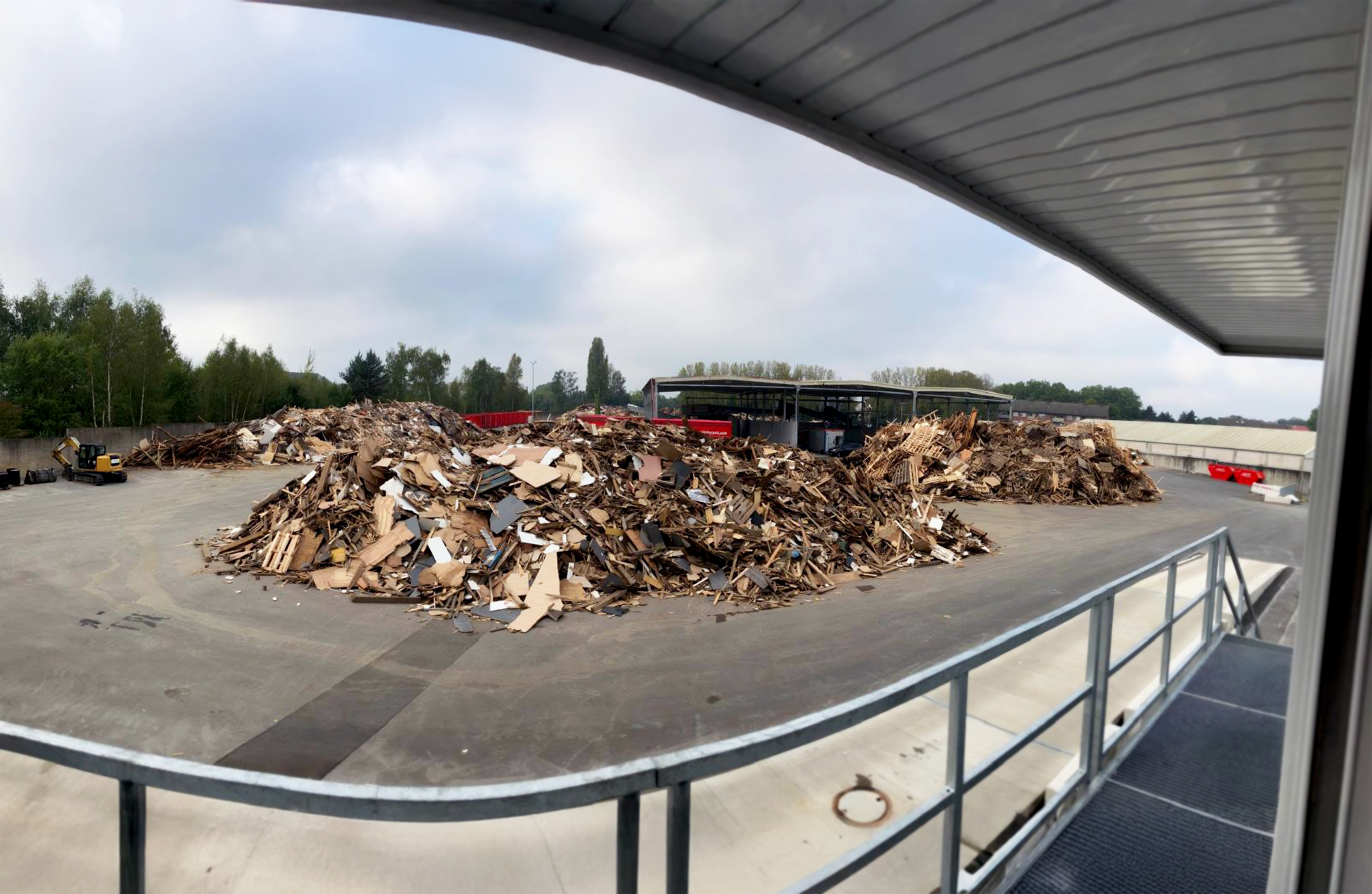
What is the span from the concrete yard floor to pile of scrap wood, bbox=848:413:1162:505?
8541 mm

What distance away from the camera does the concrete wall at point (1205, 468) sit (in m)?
26.1

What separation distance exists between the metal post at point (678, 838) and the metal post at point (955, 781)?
3.93 ft

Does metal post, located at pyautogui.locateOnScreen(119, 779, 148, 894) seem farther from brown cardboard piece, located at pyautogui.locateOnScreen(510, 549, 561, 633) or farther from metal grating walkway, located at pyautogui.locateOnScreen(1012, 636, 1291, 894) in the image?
brown cardboard piece, located at pyautogui.locateOnScreen(510, 549, 561, 633)

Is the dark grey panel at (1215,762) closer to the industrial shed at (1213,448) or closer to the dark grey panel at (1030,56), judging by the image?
the dark grey panel at (1030,56)

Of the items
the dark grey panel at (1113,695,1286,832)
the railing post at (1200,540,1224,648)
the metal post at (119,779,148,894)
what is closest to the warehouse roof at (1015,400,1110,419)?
the railing post at (1200,540,1224,648)

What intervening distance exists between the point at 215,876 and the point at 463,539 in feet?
21.6

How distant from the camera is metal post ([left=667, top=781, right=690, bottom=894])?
1.33 m

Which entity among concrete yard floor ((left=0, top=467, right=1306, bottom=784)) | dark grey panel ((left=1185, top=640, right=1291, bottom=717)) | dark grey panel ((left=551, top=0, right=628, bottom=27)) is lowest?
concrete yard floor ((left=0, top=467, right=1306, bottom=784))

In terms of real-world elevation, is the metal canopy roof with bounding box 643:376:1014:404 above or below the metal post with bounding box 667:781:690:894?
above

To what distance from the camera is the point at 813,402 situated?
57844 millimetres

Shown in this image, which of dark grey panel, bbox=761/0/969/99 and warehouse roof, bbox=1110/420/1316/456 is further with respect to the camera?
warehouse roof, bbox=1110/420/1316/456

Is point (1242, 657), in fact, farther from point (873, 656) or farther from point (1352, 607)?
point (1352, 607)

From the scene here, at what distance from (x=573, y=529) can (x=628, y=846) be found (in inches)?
347

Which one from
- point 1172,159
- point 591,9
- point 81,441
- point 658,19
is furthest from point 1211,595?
point 81,441
